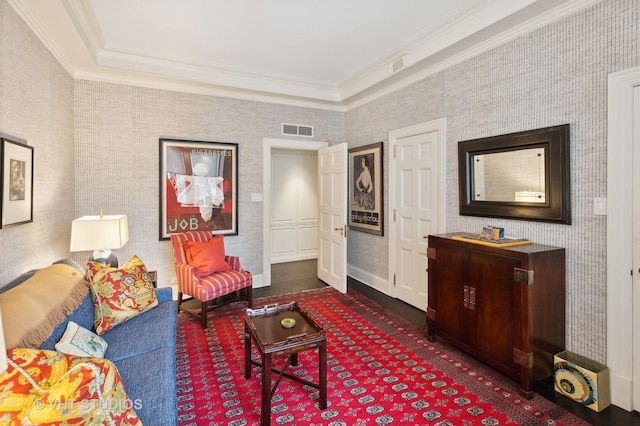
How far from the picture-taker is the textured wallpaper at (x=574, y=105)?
2225mm

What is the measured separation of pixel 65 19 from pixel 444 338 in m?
4.10

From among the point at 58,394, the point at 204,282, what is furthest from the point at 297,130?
the point at 58,394

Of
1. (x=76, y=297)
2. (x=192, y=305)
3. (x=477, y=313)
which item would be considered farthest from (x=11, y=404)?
(x=192, y=305)

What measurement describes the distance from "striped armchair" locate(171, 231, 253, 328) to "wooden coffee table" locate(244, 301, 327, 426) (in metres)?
1.04

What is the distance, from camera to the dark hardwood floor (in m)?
2.06

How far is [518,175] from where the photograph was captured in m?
2.75

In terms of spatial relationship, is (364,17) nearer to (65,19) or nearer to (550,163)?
(550,163)

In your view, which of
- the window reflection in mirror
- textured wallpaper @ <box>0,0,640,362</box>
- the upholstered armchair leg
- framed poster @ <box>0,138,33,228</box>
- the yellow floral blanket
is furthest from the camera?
the upholstered armchair leg

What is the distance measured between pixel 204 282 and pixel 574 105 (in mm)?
3584

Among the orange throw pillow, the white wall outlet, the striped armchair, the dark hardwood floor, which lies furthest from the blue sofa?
the white wall outlet

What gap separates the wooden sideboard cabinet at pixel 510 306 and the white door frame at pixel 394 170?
2.52ft

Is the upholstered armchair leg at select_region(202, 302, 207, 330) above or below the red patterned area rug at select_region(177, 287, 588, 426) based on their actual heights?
above

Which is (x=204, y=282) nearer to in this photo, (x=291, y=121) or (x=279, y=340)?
(x=279, y=340)

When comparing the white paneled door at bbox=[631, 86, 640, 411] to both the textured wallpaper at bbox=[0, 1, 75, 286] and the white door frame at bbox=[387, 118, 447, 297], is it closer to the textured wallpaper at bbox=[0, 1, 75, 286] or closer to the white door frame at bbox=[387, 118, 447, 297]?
the white door frame at bbox=[387, 118, 447, 297]
